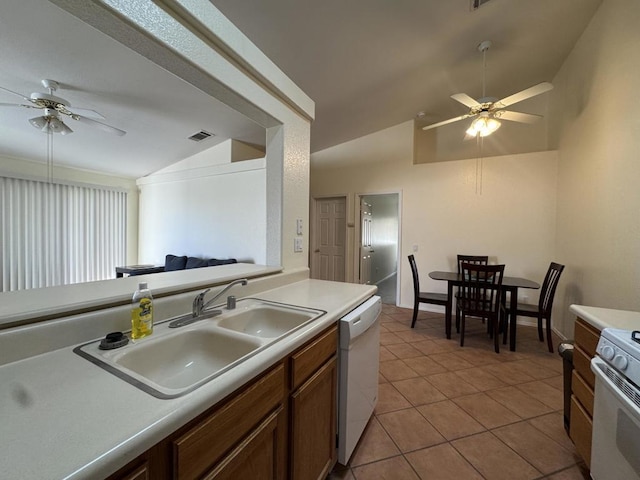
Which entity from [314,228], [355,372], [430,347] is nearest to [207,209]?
[314,228]

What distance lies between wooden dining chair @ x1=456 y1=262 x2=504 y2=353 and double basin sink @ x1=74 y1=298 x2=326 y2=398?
2353mm

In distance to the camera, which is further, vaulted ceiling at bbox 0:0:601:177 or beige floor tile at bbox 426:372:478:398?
beige floor tile at bbox 426:372:478:398

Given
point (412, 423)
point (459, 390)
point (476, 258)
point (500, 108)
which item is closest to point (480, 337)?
point (476, 258)

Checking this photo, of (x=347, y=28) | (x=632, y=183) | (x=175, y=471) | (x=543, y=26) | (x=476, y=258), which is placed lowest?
(x=175, y=471)

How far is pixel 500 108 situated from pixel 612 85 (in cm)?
81

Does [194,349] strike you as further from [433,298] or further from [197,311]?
[433,298]

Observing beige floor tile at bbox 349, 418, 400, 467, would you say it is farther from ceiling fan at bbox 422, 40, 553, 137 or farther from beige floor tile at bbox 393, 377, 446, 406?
ceiling fan at bbox 422, 40, 553, 137

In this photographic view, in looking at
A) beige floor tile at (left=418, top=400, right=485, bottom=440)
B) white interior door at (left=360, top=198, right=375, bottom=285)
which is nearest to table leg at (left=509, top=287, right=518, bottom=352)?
beige floor tile at (left=418, top=400, right=485, bottom=440)

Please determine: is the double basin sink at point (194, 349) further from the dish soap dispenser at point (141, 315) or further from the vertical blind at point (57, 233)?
the vertical blind at point (57, 233)

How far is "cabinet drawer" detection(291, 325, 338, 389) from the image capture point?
1006 millimetres

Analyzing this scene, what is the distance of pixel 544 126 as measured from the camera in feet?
13.2

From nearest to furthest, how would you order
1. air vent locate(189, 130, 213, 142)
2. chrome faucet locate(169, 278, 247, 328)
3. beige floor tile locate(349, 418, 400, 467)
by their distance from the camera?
chrome faucet locate(169, 278, 247, 328)
beige floor tile locate(349, 418, 400, 467)
air vent locate(189, 130, 213, 142)

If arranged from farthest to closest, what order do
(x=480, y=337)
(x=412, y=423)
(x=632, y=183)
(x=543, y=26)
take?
(x=480, y=337), (x=543, y=26), (x=632, y=183), (x=412, y=423)

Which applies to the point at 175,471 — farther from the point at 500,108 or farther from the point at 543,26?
the point at 543,26
